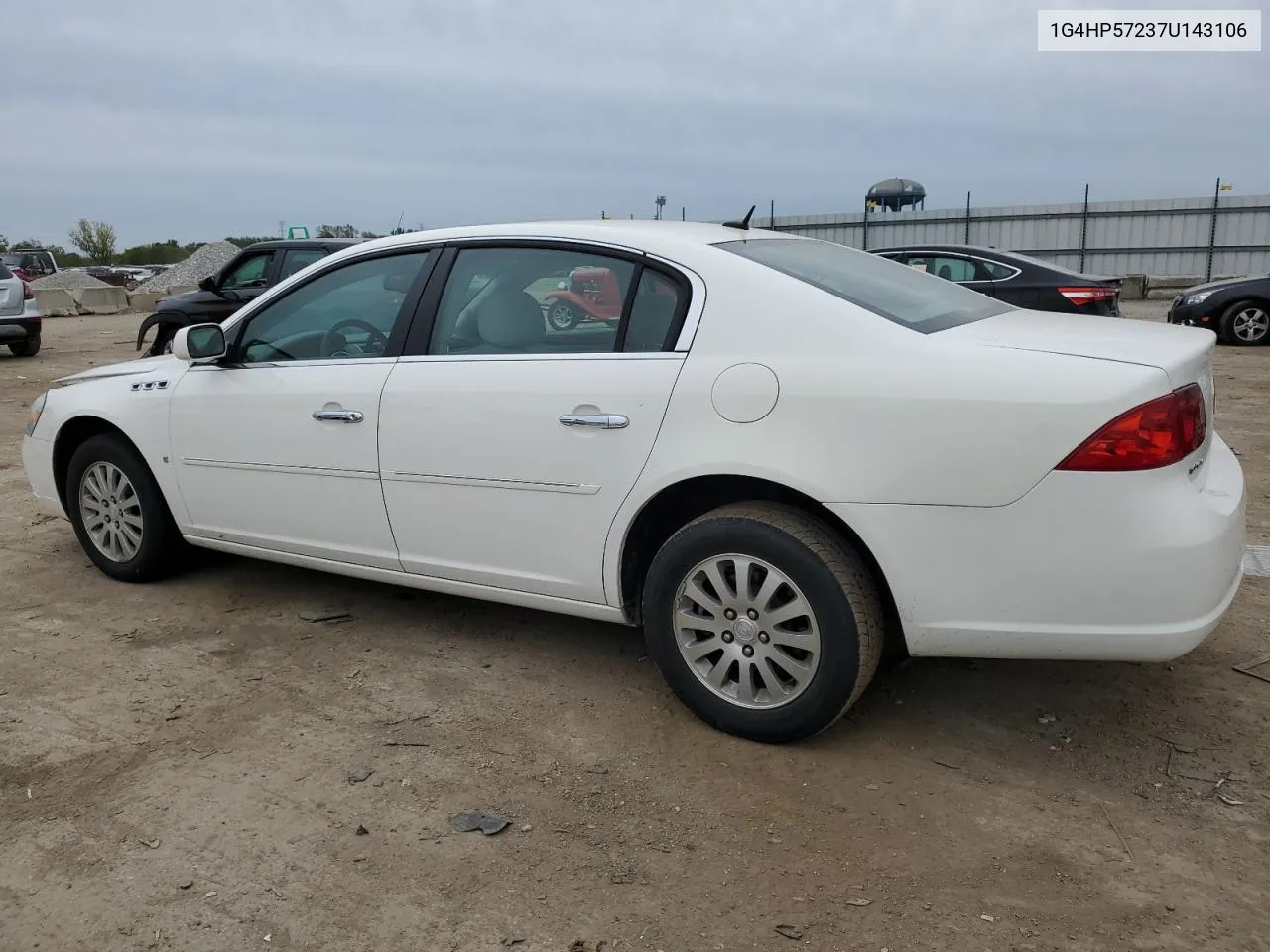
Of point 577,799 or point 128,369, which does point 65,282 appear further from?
point 577,799

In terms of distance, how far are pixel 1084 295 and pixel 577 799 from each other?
915 cm

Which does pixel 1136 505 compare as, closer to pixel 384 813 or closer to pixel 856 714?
pixel 856 714

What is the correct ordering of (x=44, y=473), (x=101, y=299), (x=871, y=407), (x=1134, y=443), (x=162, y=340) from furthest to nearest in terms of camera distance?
(x=101, y=299) → (x=162, y=340) → (x=44, y=473) → (x=871, y=407) → (x=1134, y=443)

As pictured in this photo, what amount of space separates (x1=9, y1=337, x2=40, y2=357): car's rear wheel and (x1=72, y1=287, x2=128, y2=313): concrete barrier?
40.1 ft

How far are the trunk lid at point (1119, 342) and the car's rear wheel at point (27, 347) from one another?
→ 15.9 metres

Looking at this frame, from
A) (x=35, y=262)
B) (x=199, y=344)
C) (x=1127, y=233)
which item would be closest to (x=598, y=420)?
(x=199, y=344)

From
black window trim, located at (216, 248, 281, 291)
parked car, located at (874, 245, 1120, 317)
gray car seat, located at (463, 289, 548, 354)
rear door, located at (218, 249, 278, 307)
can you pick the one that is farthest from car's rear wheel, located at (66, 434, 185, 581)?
parked car, located at (874, 245, 1120, 317)

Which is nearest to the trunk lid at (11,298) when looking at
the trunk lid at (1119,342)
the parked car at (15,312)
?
the parked car at (15,312)

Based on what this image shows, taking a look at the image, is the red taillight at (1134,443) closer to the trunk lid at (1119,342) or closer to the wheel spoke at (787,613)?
the trunk lid at (1119,342)

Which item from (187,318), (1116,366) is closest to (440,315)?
(1116,366)

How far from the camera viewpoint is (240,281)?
11.9 meters

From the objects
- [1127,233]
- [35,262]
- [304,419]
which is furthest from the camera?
[35,262]

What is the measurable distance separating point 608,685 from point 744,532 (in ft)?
3.17

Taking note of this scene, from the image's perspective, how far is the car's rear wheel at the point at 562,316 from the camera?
139 inches
